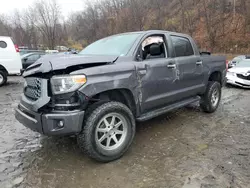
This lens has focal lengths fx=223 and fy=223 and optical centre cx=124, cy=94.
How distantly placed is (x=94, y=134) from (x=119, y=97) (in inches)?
29.6

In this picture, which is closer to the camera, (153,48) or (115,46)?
(153,48)

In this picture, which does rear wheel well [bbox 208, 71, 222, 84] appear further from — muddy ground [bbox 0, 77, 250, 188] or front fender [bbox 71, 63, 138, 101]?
front fender [bbox 71, 63, 138, 101]

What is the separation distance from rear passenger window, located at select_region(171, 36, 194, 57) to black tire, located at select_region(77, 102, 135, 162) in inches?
73.5

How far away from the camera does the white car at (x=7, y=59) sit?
9.56 meters

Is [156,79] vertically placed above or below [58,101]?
above

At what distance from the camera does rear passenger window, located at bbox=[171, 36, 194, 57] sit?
4387 mm

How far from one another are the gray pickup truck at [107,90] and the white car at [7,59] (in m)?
6.71

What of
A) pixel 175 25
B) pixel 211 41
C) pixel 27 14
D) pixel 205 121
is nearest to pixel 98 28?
pixel 27 14

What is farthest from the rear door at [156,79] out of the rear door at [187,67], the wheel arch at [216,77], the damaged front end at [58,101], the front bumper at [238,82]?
the front bumper at [238,82]

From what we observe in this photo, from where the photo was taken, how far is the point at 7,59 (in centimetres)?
963

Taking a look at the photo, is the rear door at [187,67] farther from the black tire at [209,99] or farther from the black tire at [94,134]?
the black tire at [94,134]

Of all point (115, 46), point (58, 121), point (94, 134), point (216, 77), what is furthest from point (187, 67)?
point (58, 121)

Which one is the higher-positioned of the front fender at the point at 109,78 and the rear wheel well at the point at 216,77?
the front fender at the point at 109,78

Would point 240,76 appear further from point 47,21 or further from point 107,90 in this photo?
point 47,21
